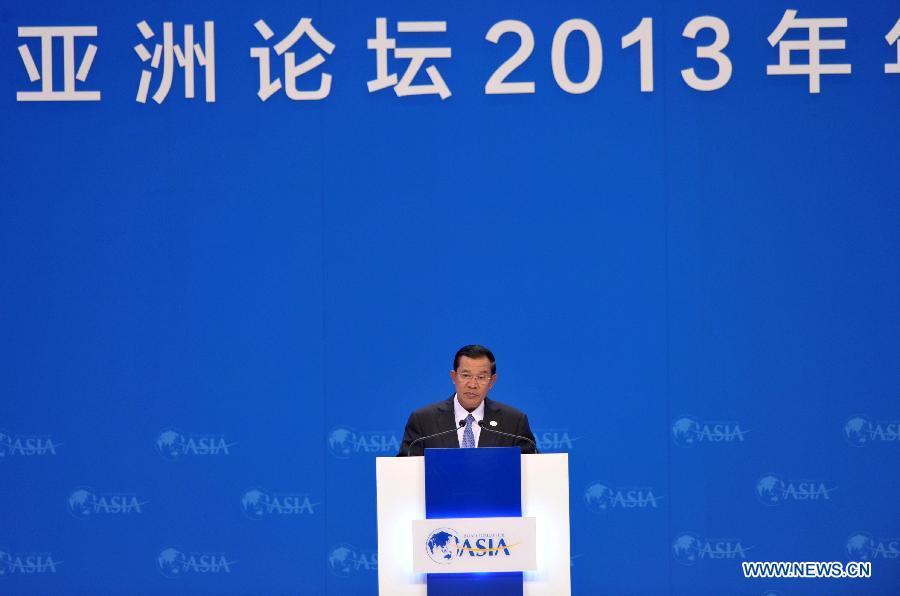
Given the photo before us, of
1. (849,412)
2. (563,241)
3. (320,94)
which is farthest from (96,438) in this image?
(849,412)

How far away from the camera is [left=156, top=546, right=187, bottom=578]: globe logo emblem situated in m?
5.27

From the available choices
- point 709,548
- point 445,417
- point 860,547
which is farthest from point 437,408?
point 860,547

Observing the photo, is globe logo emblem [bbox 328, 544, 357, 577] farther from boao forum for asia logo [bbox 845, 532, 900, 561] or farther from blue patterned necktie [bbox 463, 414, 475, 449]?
boao forum for asia logo [bbox 845, 532, 900, 561]

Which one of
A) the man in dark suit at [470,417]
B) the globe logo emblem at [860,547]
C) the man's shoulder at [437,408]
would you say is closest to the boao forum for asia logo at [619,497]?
the globe logo emblem at [860,547]

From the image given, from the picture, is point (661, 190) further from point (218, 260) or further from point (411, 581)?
point (411, 581)

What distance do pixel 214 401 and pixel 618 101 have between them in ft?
8.47

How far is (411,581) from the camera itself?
2.84 meters

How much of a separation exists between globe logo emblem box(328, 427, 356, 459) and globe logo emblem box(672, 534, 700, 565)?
1.73 m

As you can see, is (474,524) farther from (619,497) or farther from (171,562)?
(171,562)

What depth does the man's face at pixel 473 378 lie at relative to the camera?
3.71m

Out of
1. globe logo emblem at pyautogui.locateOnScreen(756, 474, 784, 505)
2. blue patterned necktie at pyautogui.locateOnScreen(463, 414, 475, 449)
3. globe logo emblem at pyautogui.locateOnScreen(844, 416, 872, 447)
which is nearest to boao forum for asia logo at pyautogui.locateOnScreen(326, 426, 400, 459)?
blue patterned necktie at pyautogui.locateOnScreen(463, 414, 475, 449)

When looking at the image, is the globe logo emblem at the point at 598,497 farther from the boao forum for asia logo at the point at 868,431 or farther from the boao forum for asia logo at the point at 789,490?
the boao forum for asia logo at the point at 868,431

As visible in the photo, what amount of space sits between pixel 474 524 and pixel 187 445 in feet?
9.28

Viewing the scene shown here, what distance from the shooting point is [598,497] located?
5.27 m
